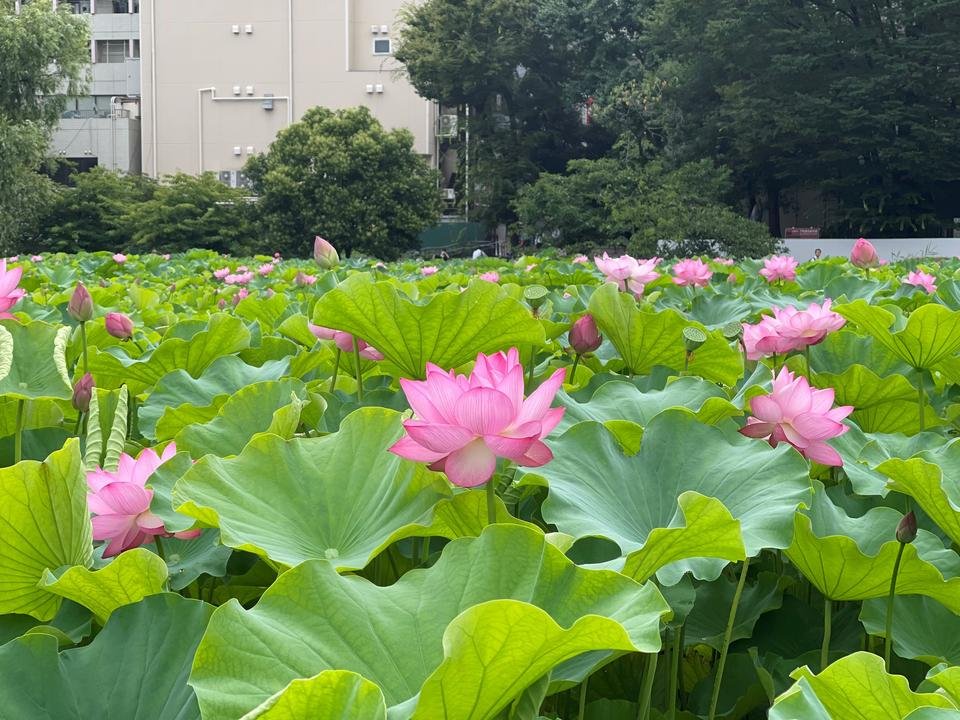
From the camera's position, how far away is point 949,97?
14.7 meters

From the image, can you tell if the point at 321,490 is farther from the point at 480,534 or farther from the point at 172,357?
the point at 172,357

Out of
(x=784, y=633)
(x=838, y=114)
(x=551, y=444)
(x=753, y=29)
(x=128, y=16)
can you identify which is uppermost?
(x=128, y=16)

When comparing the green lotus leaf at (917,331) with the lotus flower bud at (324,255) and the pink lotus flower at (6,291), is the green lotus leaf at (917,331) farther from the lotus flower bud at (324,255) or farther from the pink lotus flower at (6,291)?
the lotus flower bud at (324,255)

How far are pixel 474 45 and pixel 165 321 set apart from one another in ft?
53.2

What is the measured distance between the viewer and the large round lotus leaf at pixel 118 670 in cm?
38

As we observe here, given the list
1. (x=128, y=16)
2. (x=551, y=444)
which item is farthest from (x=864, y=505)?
(x=128, y=16)

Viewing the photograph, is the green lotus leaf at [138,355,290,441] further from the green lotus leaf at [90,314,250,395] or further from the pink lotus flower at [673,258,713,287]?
the pink lotus flower at [673,258,713,287]

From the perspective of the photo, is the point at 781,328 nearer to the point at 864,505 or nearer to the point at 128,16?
the point at 864,505

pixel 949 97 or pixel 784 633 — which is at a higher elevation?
pixel 949 97

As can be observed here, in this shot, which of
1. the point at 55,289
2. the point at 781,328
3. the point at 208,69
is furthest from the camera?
the point at 208,69

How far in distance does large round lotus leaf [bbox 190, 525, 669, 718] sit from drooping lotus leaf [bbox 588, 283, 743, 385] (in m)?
0.58

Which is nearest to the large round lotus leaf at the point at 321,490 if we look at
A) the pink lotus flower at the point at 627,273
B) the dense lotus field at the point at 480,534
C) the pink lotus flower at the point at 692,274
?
the dense lotus field at the point at 480,534

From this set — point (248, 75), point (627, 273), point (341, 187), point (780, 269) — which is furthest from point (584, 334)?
point (248, 75)

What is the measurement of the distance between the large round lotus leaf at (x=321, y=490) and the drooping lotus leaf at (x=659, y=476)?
0.27 feet
